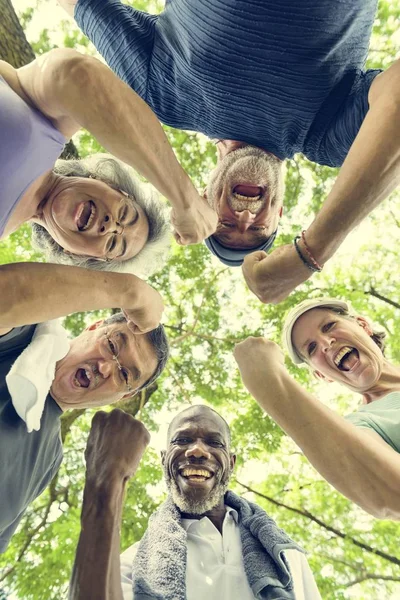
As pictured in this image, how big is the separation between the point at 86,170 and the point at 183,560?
2.01m

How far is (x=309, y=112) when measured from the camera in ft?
7.84

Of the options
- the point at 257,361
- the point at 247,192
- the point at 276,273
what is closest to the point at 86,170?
the point at 247,192

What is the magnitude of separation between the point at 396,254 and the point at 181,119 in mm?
Answer: 4628

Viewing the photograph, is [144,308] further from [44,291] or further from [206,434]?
[206,434]

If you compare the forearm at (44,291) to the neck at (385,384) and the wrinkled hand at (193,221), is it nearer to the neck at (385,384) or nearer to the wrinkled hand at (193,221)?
the wrinkled hand at (193,221)

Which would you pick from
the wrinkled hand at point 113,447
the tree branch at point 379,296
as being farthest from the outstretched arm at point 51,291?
the tree branch at point 379,296

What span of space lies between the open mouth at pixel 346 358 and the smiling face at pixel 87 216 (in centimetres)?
160

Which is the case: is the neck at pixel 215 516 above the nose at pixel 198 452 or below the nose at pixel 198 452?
below

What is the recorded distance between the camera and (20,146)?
1891 millimetres

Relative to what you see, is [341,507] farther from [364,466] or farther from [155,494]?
[364,466]

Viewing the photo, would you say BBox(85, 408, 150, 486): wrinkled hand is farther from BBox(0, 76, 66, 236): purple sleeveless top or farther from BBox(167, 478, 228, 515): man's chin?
BBox(0, 76, 66, 236): purple sleeveless top

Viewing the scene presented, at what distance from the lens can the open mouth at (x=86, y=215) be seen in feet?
7.76

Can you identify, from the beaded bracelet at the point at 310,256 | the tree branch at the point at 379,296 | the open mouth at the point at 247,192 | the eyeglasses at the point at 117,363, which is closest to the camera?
the beaded bracelet at the point at 310,256

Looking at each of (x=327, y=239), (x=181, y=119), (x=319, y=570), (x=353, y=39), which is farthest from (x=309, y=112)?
(x=319, y=570)
